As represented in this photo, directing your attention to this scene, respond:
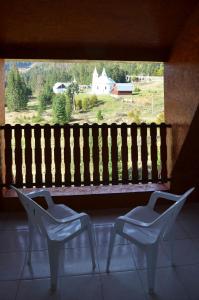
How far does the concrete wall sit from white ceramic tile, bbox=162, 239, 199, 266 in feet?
4.45

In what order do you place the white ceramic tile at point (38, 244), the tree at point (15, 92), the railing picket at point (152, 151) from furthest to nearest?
the tree at point (15, 92) < the railing picket at point (152, 151) < the white ceramic tile at point (38, 244)

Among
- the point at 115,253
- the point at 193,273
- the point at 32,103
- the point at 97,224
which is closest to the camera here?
the point at 193,273

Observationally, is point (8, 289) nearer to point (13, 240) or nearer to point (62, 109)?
point (13, 240)

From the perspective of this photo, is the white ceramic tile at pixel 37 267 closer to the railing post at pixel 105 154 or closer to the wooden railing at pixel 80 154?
the wooden railing at pixel 80 154

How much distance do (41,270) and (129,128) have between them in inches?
94.3

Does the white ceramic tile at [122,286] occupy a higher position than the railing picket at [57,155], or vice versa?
the railing picket at [57,155]

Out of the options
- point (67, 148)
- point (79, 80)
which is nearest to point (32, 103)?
point (79, 80)

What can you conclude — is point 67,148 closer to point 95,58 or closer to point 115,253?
point 95,58

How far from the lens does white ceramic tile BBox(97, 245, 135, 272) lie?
7.22 feet

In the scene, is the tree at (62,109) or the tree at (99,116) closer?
the tree at (62,109)

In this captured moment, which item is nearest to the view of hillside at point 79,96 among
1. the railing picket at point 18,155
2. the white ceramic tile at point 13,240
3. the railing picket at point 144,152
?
the railing picket at point 144,152

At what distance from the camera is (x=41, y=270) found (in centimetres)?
218

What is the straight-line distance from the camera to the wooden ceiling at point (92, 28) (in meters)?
2.79

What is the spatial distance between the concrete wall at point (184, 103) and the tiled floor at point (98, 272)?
115cm
